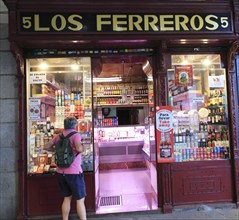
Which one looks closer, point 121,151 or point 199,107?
point 199,107

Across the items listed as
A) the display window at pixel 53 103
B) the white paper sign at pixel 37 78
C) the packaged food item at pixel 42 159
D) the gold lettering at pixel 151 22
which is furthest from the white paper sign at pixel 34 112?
the gold lettering at pixel 151 22

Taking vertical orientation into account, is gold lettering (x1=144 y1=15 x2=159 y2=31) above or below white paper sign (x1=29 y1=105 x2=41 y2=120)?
above

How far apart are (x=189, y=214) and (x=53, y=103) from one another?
3.05 meters

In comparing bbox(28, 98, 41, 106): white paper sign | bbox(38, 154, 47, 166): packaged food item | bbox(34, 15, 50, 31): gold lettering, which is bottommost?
bbox(38, 154, 47, 166): packaged food item

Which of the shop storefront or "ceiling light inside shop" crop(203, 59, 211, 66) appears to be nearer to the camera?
the shop storefront

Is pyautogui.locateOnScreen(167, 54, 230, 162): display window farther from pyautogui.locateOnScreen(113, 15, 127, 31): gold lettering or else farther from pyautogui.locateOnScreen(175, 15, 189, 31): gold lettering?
pyautogui.locateOnScreen(113, 15, 127, 31): gold lettering

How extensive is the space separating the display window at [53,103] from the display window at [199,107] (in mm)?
1589

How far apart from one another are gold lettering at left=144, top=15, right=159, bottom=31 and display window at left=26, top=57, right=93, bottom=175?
1169mm

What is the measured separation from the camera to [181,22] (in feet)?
12.5

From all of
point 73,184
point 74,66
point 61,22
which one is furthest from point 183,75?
point 73,184

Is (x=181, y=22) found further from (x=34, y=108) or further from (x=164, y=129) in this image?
(x=34, y=108)

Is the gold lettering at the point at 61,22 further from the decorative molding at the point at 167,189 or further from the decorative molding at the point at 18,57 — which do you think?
the decorative molding at the point at 167,189

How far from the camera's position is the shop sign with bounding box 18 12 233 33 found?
11.9ft

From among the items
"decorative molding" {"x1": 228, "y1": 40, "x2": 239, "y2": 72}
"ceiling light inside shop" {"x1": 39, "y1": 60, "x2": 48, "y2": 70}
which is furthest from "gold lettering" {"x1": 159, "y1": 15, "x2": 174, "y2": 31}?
"ceiling light inside shop" {"x1": 39, "y1": 60, "x2": 48, "y2": 70}
